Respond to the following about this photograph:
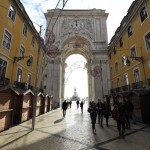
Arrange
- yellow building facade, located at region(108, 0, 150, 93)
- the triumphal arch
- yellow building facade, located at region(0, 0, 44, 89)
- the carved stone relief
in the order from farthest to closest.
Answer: the carved stone relief < the triumphal arch < yellow building facade, located at region(108, 0, 150, 93) < yellow building facade, located at region(0, 0, 44, 89)

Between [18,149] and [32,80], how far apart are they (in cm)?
1669

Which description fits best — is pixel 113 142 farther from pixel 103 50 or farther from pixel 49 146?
pixel 103 50

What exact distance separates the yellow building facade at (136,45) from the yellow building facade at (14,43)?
11798 millimetres

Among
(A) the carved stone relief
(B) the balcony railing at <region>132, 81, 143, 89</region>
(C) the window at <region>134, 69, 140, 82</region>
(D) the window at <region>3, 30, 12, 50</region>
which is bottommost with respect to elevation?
(B) the balcony railing at <region>132, 81, 143, 89</region>

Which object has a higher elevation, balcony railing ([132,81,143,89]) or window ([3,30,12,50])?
window ([3,30,12,50])

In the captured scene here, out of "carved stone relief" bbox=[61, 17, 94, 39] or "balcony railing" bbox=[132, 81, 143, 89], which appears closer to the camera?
"balcony railing" bbox=[132, 81, 143, 89]

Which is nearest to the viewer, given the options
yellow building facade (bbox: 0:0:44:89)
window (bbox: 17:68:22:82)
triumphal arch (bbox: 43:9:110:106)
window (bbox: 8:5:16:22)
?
yellow building facade (bbox: 0:0:44:89)

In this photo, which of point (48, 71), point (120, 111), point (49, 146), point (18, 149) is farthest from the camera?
point (48, 71)

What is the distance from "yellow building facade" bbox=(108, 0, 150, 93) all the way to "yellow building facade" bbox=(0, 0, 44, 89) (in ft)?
38.7

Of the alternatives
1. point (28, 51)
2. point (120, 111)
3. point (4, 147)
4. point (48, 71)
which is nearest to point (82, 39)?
point (48, 71)

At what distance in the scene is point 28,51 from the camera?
61.9ft

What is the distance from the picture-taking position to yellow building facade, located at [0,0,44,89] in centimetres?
1271

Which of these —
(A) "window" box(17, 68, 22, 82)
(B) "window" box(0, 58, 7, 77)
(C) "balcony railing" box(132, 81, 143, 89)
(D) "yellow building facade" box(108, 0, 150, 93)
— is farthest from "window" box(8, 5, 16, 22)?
(C) "balcony railing" box(132, 81, 143, 89)

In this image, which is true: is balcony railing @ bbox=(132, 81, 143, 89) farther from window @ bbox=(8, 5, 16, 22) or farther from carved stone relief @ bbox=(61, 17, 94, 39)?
carved stone relief @ bbox=(61, 17, 94, 39)
